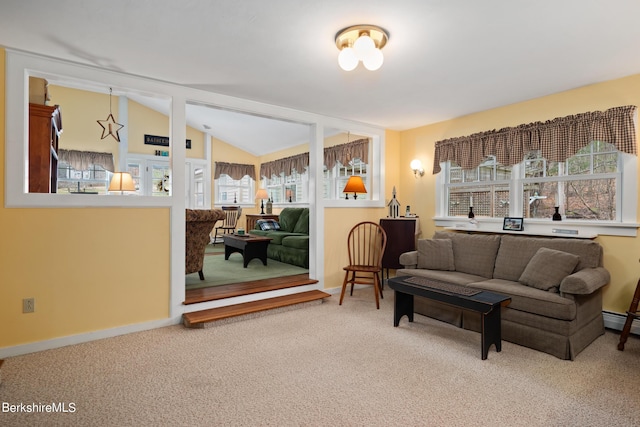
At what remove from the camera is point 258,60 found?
2863 mm

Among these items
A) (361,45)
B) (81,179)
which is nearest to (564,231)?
(361,45)

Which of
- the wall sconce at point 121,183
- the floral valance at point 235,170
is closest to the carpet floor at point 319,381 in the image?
the wall sconce at point 121,183

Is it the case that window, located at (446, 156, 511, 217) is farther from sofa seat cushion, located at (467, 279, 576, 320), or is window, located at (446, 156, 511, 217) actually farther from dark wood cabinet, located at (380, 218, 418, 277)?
sofa seat cushion, located at (467, 279, 576, 320)

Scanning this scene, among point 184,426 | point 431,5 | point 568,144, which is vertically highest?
point 431,5

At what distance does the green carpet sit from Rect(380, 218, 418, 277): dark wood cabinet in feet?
4.36

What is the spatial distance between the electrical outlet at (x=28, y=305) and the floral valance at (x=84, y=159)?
539 cm

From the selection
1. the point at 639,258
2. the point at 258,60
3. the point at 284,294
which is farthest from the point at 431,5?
the point at 284,294

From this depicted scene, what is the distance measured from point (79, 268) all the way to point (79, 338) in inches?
23.9

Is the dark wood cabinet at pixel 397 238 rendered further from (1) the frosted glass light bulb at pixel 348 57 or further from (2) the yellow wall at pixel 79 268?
(2) the yellow wall at pixel 79 268

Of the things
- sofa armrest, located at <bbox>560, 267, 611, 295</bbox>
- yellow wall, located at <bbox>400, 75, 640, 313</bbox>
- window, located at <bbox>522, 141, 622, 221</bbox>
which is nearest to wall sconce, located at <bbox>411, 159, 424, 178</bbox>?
yellow wall, located at <bbox>400, 75, 640, 313</bbox>

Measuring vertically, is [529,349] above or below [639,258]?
below

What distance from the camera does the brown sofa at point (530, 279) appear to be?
270cm

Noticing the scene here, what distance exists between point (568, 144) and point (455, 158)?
1278 mm

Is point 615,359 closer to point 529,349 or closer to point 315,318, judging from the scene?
point 529,349
